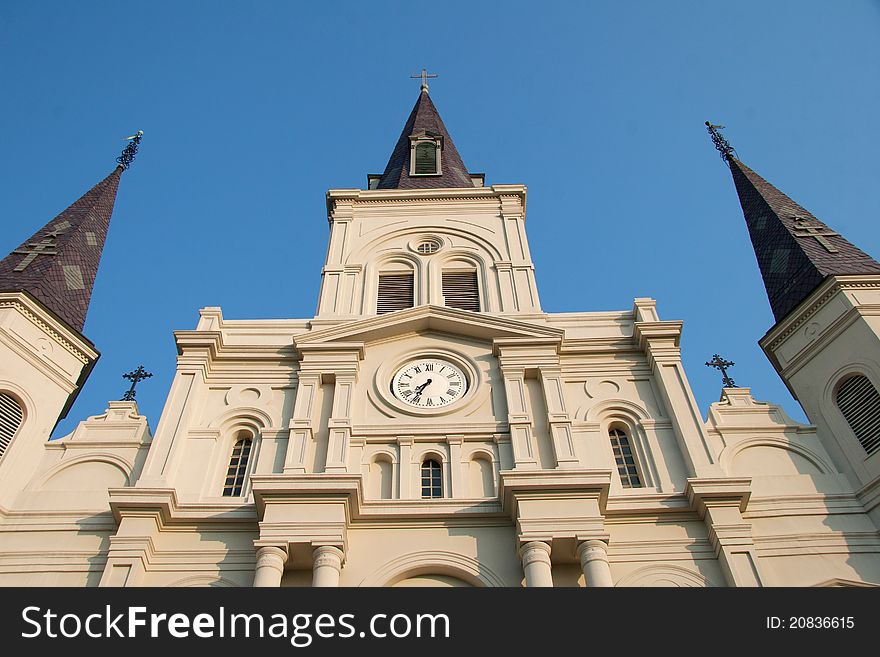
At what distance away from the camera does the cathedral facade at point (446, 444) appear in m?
15.4

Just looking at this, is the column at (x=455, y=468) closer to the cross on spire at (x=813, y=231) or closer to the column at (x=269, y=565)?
the column at (x=269, y=565)

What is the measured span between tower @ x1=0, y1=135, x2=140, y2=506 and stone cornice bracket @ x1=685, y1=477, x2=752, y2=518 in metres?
13.2

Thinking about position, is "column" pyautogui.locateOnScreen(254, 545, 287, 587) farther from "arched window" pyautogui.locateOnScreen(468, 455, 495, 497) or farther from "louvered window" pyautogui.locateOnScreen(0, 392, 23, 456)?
"louvered window" pyautogui.locateOnScreen(0, 392, 23, 456)

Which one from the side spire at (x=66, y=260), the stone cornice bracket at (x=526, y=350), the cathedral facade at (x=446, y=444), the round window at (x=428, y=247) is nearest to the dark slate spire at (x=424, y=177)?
the round window at (x=428, y=247)

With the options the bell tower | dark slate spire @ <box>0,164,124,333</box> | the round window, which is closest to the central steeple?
the bell tower

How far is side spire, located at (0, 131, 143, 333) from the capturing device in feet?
65.9

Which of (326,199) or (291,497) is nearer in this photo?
(291,497)

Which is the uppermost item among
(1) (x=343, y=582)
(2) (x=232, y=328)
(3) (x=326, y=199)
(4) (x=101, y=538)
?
(3) (x=326, y=199)

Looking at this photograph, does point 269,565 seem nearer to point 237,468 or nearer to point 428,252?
point 237,468

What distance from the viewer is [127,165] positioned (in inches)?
1078

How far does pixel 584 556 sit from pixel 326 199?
625 inches

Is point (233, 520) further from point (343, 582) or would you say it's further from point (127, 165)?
point (127, 165)

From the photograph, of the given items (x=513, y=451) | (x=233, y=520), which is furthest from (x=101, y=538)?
(x=513, y=451)
